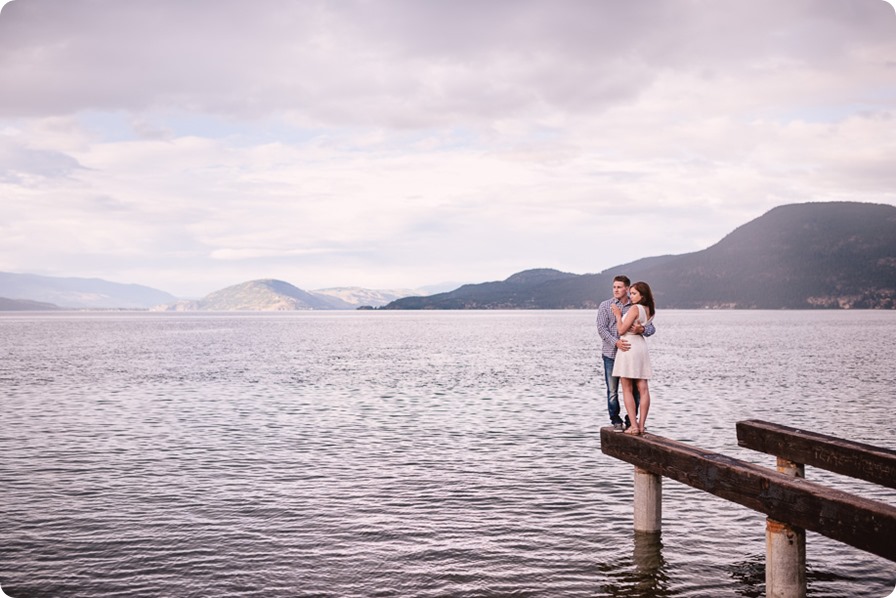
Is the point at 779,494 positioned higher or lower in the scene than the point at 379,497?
higher

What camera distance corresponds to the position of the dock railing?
838 centimetres

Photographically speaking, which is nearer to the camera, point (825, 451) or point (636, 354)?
point (825, 451)

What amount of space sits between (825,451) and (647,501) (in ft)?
10.7

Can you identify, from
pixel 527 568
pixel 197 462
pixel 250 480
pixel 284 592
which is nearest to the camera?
pixel 284 592

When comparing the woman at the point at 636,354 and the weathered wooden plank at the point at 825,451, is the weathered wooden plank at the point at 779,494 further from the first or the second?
the weathered wooden plank at the point at 825,451

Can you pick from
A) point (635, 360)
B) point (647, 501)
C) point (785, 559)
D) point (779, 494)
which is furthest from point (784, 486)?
point (647, 501)

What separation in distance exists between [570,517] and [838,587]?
5.51m

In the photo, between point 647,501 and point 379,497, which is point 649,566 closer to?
point 647,501

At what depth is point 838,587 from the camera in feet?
40.4

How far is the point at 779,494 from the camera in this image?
970cm

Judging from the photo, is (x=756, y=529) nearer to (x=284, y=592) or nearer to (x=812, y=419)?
(x=284, y=592)

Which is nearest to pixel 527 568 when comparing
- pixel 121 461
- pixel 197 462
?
pixel 197 462

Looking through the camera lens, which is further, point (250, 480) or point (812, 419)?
point (812, 419)

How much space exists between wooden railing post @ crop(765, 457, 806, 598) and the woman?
3.50 m
